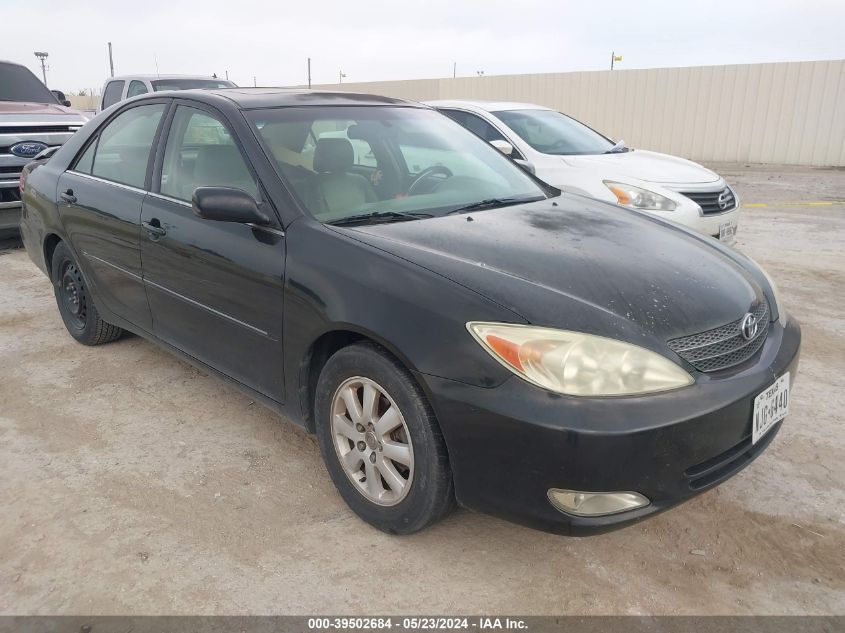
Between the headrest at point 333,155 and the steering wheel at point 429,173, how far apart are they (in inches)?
12.0

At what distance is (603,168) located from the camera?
6.27 m

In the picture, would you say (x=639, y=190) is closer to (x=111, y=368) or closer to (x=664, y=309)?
(x=664, y=309)

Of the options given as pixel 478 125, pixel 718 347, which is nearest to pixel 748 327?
pixel 718 347

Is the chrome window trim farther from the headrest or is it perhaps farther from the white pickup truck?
the white pickup truck

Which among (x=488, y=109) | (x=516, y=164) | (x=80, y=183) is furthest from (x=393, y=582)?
(x=488, y=109)

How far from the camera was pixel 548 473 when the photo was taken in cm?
203

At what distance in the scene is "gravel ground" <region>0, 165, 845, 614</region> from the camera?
2240mm

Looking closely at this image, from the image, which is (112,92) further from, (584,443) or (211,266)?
(584,443)

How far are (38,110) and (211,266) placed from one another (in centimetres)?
634

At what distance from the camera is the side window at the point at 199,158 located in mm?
3027

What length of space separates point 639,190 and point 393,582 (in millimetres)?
4546

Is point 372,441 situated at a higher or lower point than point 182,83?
lower

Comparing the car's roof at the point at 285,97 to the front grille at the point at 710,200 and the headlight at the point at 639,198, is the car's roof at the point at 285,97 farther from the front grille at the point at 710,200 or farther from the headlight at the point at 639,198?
the front grille at the point at 710,200

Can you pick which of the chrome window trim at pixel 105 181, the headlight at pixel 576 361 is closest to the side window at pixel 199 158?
the chrome window trim at pixel 105 181
